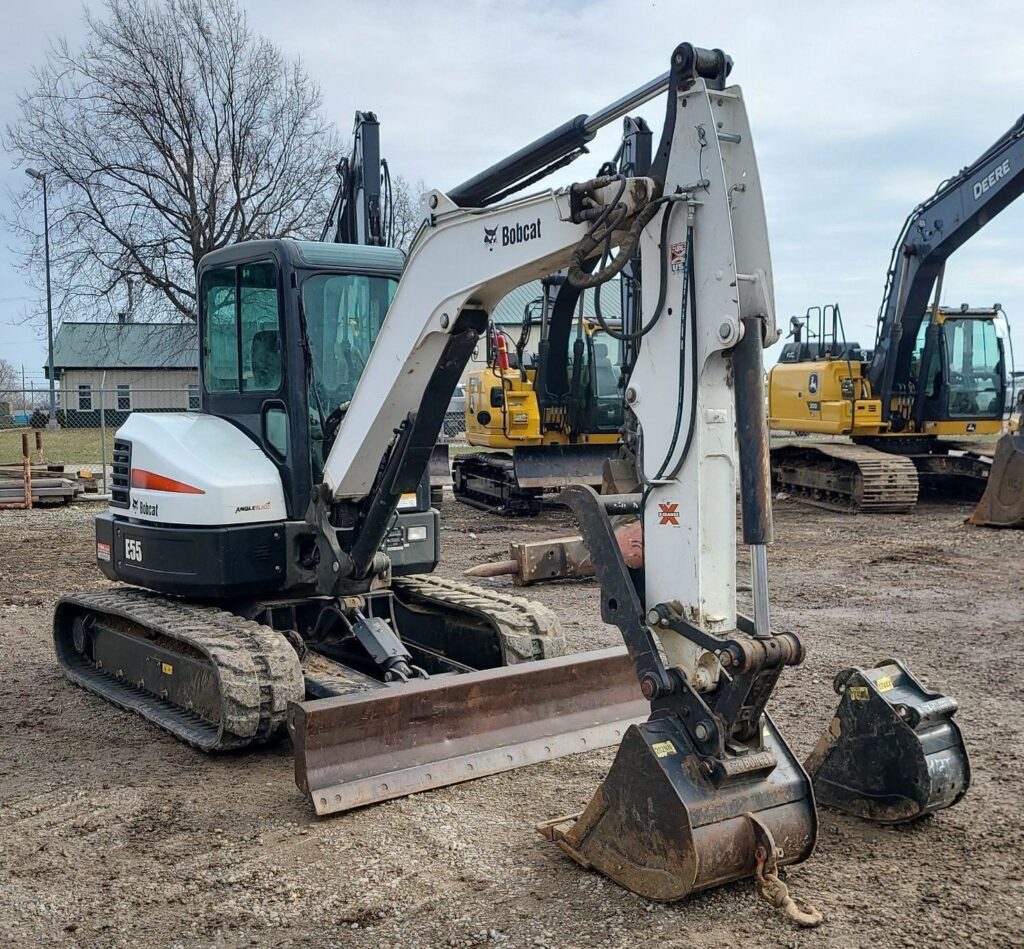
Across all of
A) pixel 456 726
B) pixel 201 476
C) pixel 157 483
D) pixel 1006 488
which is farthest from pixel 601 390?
pixel 456 726

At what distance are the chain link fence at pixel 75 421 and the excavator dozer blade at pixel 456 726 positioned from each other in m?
11.7

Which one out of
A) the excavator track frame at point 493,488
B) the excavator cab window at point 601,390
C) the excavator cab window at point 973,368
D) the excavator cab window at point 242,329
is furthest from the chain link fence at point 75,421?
the excavator cab window at point 973,368

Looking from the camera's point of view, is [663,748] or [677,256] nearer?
[663,748]

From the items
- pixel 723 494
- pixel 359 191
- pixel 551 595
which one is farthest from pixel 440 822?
pixel 359 191

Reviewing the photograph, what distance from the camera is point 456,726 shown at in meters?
5.02

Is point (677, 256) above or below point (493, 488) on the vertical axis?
above

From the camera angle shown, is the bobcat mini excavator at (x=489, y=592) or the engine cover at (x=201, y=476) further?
the engine cover at (x=201, y=476)

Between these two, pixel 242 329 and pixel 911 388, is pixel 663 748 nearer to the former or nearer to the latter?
pixel 242 329

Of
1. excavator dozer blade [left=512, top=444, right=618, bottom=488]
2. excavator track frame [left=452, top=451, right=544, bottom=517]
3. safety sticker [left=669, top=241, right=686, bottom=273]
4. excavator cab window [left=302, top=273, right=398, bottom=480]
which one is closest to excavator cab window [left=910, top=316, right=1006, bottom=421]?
excavator dozer blade [left=512, top=444, right=618, bottom=488]

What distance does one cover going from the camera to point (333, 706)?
4617 millimetres

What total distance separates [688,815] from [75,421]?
36128 mm

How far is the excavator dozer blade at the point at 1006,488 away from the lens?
12.9 metres

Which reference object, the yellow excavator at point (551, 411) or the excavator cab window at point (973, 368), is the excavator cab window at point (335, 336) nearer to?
the yellow excavator at point (551, 411)

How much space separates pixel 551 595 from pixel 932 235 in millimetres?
8647
